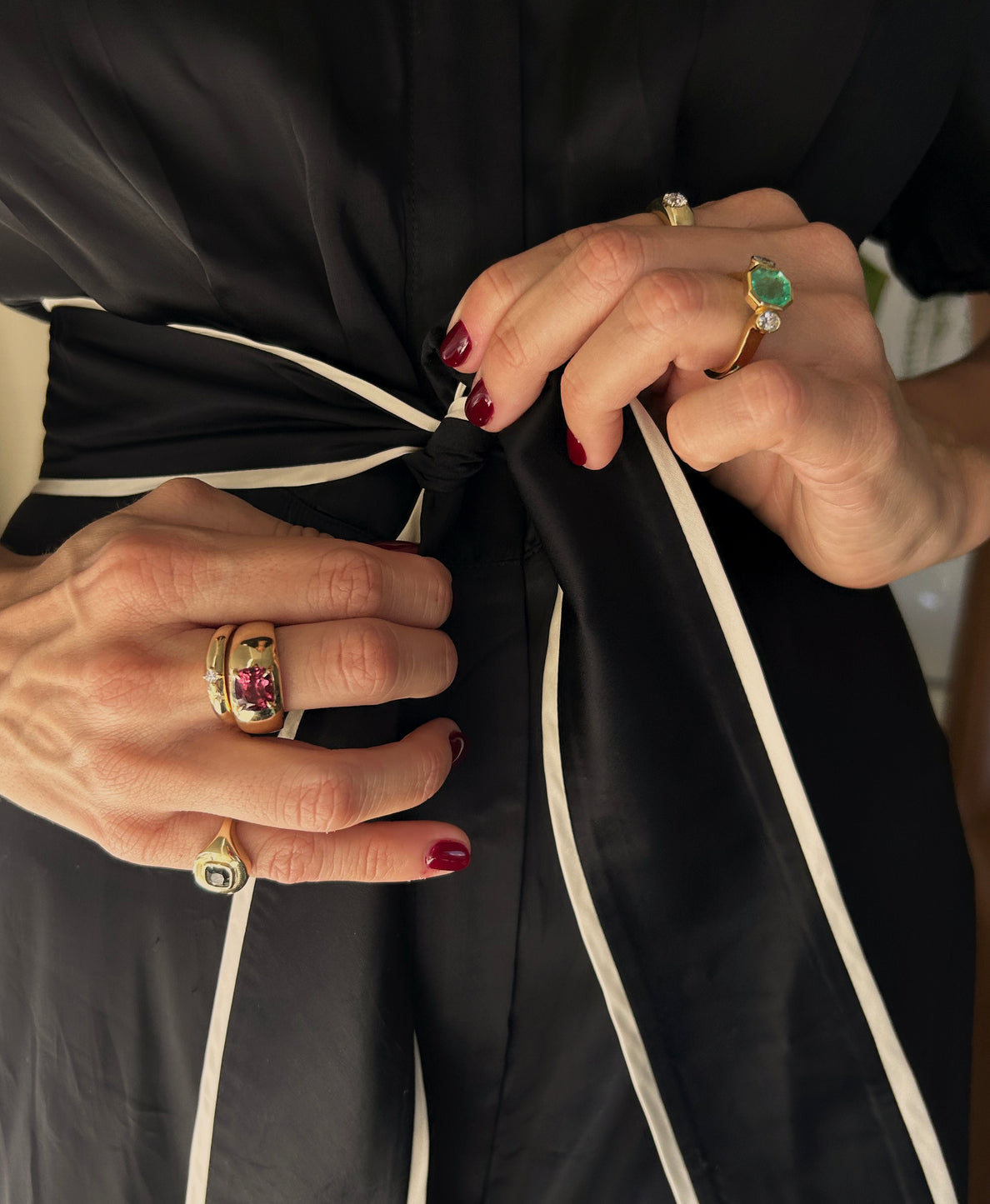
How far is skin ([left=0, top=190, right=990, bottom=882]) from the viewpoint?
1.25 ft

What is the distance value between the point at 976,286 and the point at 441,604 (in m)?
0.60

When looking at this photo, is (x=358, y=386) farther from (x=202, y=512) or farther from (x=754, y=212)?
(x=754, y=212)

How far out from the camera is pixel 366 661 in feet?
1.42

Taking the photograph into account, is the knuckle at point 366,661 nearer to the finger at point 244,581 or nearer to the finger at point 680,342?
the finger at point 244,581

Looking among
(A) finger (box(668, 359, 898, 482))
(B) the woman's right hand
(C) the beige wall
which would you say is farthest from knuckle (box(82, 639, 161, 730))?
(C) the beige wall

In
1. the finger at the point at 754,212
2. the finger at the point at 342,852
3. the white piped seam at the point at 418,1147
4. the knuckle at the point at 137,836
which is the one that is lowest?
the white piped seam at the point at 418,1147

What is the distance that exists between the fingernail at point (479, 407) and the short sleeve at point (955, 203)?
0.42 metres

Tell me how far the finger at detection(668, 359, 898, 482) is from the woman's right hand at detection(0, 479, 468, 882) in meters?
0.18

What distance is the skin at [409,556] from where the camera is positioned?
382 millimetres

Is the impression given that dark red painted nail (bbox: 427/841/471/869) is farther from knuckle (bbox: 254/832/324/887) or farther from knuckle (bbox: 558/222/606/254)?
knuckle (bbox: 558/222/606/254)

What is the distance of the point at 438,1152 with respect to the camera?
534 mm

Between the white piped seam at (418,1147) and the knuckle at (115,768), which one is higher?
the knuckle at (115,768)

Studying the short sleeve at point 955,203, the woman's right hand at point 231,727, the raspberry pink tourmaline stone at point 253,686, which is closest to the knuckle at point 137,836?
the woman's right hand at point 231,727

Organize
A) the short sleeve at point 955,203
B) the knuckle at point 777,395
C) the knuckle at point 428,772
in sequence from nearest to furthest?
1. the knuckle at point 777,395
2. the knuckle at point 428,772
3. the short sleeve at point 955,203
